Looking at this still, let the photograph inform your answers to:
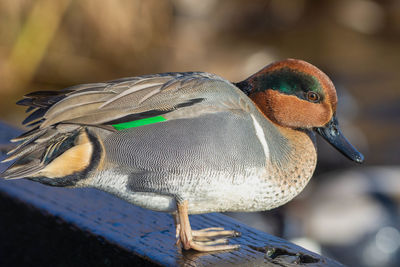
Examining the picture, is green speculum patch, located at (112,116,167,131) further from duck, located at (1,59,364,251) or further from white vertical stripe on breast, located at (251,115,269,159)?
white vertical stripe on breast, located at (251,115,269,159)

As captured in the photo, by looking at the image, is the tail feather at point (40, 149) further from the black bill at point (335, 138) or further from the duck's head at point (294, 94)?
the black bill at point (335, 138)

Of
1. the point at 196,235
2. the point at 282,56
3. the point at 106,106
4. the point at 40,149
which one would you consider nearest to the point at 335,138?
the point at 196,235

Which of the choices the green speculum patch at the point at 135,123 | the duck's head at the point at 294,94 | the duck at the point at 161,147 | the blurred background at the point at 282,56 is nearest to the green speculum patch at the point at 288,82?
the duck's head at the point at 294,94

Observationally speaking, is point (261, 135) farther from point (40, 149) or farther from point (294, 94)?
point (40, 149)

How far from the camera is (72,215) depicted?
7.11 ft

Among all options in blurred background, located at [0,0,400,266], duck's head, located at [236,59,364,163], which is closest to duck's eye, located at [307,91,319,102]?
duck's head, located at [236,59,364,163]

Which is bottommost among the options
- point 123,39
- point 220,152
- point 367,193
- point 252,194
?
point 367,193

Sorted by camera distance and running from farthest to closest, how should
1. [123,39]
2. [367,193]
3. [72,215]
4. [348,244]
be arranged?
[123,39] → [367,193] → [348,244] → [72,215]

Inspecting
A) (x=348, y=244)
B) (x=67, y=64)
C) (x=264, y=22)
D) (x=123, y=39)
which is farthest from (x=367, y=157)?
(x=264, y=22)

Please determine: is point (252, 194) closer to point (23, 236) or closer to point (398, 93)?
point (23, 236)

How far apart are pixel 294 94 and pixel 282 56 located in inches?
292

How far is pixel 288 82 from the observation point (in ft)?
7.74

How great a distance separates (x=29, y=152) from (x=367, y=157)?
5.47m

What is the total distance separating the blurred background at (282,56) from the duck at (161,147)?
10.3 ft
